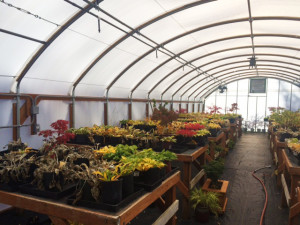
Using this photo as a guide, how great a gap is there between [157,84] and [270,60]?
6.15m

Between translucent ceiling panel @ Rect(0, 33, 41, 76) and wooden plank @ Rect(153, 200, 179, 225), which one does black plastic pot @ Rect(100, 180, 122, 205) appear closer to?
wooden plank @ Rect(153, 200, 179, 225)

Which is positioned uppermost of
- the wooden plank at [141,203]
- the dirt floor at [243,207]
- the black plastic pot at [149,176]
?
the black plastic pot at [149,176]

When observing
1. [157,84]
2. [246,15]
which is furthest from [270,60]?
[246,15]

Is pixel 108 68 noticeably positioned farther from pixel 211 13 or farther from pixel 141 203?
pixel 141 203

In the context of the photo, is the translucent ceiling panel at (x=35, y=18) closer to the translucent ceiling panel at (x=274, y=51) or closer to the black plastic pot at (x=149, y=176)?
the black plastic pot at (x=149, y=176)

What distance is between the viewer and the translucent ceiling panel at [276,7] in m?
5.97

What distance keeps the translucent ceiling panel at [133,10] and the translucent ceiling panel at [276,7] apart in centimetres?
232

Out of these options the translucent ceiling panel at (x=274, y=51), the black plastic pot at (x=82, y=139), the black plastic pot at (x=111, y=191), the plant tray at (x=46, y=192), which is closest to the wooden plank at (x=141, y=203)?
the black plastic pot at (x=111, y=191)

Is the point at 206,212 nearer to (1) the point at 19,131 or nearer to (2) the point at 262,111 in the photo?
(1) the point at 19,131

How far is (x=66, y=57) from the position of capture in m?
5.90

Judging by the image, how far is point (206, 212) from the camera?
434 centimetres

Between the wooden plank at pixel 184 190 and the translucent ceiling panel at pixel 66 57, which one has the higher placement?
the translucent ceiling panel at pixel 66 57

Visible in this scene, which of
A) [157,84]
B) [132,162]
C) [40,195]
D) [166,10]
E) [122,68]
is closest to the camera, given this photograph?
[40,195]

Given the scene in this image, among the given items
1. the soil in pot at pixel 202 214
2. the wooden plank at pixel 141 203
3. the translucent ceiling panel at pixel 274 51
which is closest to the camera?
the wooden plank at pixel 141 203
